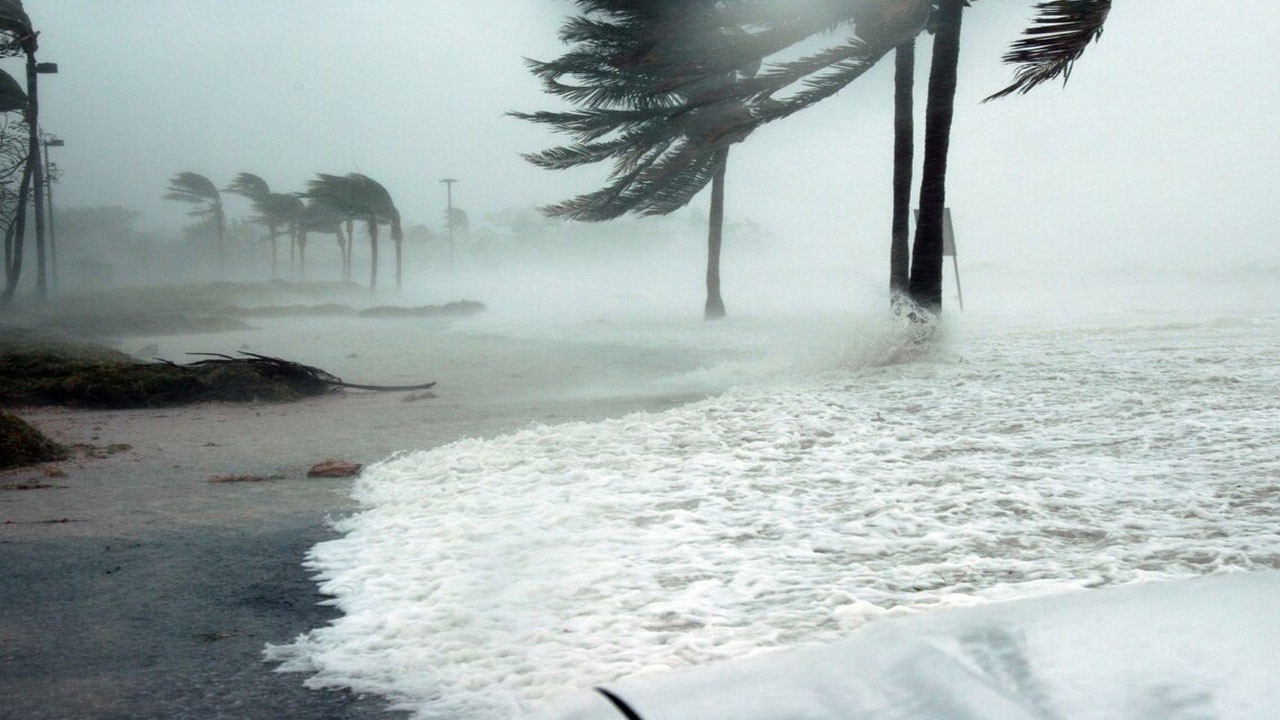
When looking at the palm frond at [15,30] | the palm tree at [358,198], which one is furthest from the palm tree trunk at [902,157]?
the palm tree at [358,198]

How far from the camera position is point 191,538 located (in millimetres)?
3660

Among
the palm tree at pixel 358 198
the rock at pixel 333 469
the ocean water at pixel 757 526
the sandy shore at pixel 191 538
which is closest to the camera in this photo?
the sandy shore at pixel 191 538

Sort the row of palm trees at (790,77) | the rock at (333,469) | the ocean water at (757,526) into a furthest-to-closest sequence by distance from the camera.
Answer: the row of palm trees at (790,77), the rock at (333,469), the ocean water at (757,526)

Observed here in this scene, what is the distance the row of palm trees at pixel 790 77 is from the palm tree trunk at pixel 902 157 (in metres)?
0.02

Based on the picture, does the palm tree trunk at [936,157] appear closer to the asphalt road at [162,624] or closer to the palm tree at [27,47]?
the asphalt road at [162,624]

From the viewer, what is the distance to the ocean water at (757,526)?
240 centimetres

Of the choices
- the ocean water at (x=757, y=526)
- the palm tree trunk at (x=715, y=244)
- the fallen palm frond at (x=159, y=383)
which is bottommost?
the fallen palm frond at (x=159, y=383)

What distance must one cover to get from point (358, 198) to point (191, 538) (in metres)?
41.7

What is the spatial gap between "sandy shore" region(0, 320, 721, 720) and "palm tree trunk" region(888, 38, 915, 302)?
17.2 feet

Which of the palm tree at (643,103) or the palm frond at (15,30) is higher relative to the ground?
the palm frond at (15,30)

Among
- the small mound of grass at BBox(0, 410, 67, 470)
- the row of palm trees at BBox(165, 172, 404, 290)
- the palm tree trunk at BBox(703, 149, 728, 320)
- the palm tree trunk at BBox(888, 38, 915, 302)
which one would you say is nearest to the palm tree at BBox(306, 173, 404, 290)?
the row of palm trees at BBox(165, 172, 404, 290)

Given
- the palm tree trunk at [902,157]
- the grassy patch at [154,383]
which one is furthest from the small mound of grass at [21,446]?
the palm tree trunk at [902,157]

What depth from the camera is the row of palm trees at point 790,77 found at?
8.51 meters

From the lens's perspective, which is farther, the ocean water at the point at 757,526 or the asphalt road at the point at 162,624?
the ocean water at the point at 757,526
